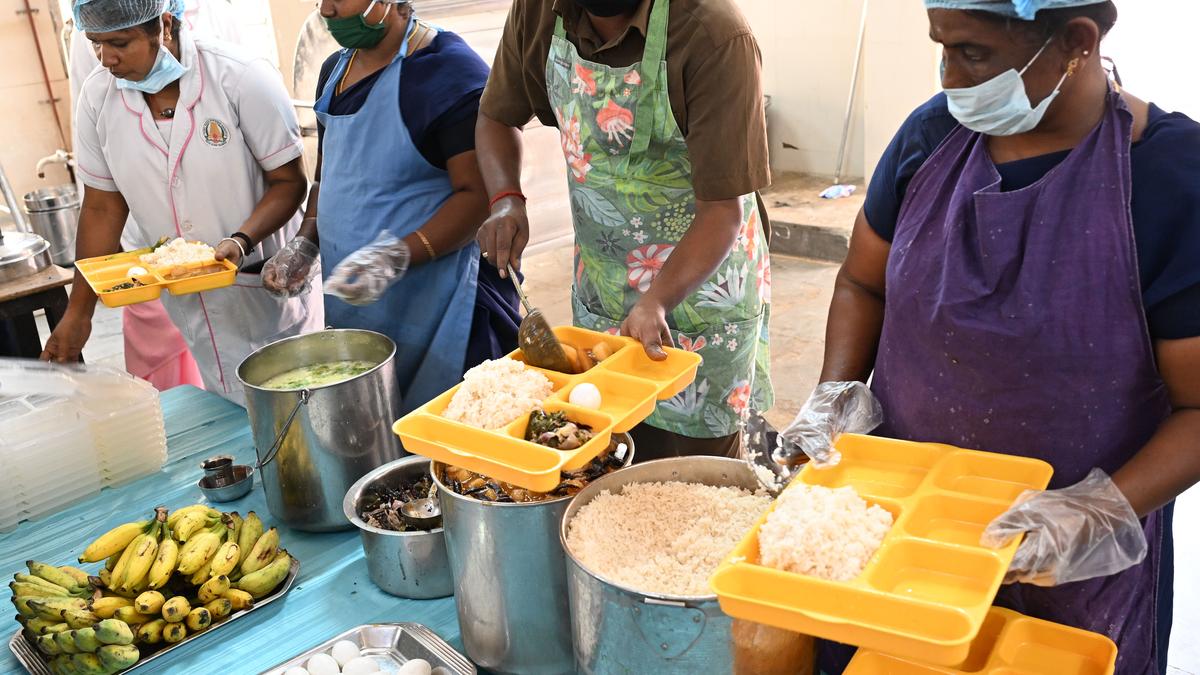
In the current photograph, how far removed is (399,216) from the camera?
8.30 feet

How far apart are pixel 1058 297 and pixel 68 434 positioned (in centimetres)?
216

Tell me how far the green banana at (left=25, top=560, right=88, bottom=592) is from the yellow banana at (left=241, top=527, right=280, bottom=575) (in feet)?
0.99

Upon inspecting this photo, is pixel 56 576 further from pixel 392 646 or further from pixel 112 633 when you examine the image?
pixel 392 646

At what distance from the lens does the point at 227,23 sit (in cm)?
442

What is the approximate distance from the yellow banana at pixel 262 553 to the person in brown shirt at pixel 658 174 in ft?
2.59

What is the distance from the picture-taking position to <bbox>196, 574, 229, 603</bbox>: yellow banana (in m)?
1.76

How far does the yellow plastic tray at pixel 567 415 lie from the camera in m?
1.35

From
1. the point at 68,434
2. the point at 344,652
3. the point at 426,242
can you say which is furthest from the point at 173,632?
the point at 426,242

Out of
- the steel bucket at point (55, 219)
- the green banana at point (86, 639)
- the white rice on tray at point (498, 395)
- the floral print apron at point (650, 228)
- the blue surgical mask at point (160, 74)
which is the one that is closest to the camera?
the white rice on tray at point (498, 395)

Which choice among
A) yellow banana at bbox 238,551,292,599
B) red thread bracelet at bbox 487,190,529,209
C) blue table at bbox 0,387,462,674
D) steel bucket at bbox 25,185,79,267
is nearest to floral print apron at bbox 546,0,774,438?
red thread bracelet at bbox 487,190,529,209

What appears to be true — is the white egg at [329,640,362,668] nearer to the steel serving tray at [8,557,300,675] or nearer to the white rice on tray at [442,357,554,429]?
the steel serving tray at [8,557,300,675]

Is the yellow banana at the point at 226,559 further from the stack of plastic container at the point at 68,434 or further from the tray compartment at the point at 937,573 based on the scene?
the tray compartment at the point at 937,573

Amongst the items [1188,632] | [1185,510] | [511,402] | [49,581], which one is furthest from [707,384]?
[1185,510]

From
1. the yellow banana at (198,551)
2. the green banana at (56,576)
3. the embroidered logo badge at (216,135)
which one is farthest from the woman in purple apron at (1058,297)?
the embroidered logo badge at (216,135)
